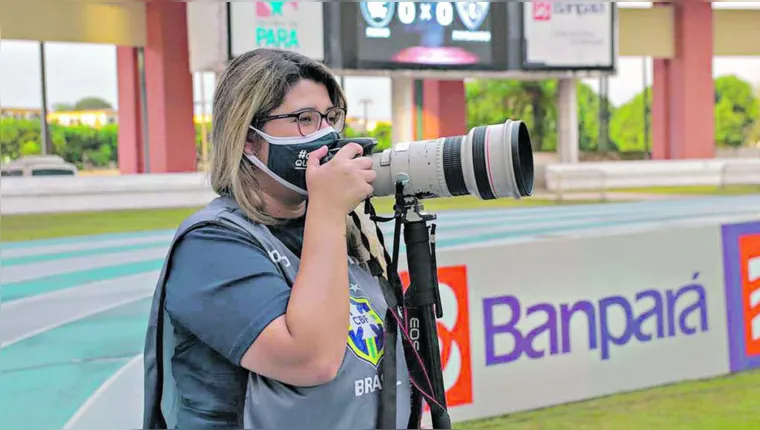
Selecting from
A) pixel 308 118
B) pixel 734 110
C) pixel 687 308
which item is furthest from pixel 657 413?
pixel 734 110

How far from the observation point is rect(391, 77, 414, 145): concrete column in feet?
74.3

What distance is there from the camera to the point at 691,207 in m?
15.3

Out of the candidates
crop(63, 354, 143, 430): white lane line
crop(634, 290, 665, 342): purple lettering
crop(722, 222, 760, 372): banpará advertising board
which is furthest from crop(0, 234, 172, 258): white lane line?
crop(722, 222, 760, 372): banpará advertising board

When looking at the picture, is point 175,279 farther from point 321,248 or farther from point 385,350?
point 385,350

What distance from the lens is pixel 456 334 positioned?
373 cm

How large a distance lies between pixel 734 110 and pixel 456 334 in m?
56.2

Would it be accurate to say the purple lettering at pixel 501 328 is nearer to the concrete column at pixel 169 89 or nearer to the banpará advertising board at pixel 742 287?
the banpará advertising board at pixel 742 287

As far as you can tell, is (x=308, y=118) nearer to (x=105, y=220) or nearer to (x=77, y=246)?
(x=77, y=246)

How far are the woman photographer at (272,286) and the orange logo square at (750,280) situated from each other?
12.4ft

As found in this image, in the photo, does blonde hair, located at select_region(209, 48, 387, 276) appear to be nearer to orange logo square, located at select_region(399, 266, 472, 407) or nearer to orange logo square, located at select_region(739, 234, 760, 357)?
orange logo square, located at select_region(399, 266, 472, 407)

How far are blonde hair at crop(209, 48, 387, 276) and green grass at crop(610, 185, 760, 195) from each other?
63.9 feet

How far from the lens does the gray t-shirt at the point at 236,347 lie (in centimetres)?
109

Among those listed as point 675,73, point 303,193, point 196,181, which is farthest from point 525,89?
point 303,193

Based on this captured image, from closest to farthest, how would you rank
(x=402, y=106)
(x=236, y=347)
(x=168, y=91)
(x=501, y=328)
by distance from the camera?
1. (x=236, y=347)
2. (x=501, y=328)
3. (x=168, y=91)
4. (x=402, y=106)
